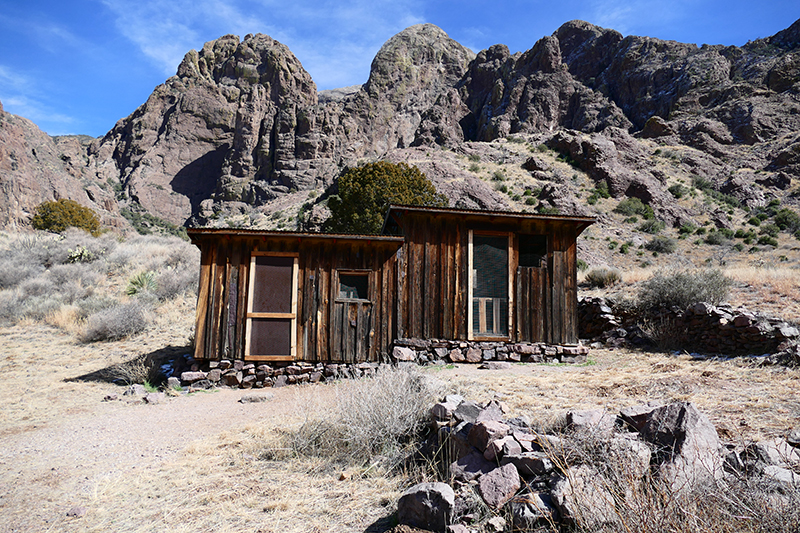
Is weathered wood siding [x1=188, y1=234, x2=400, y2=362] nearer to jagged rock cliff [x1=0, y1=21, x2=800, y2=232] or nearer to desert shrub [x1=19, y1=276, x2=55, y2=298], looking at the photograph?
desert shrub [x1=19, y1=276, x2=55, y2=298]

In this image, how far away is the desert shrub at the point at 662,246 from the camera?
29.2 meters

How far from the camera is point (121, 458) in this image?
576 cm

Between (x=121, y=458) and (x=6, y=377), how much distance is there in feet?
23.1

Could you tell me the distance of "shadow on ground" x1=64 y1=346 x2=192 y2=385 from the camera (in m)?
10.1

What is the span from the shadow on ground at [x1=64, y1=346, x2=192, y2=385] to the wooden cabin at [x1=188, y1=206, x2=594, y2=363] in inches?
57.4

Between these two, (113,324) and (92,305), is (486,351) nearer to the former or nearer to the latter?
(113,324)

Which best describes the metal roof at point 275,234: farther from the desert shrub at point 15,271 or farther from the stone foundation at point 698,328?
Answer: the desert shrub at point 15,271

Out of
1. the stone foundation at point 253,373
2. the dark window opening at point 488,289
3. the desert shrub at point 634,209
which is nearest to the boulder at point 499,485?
the stone foundation at point 253,373

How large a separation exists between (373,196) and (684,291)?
14948mm

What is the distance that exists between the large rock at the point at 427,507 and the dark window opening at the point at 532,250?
336 inches

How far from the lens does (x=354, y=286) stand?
34.8 feet

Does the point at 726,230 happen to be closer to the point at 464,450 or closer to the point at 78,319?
the point at 464,450

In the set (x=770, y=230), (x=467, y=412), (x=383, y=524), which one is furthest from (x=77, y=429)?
(x=770, y=230)

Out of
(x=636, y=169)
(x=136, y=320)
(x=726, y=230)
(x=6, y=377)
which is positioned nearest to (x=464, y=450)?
(x=6, y=377)
